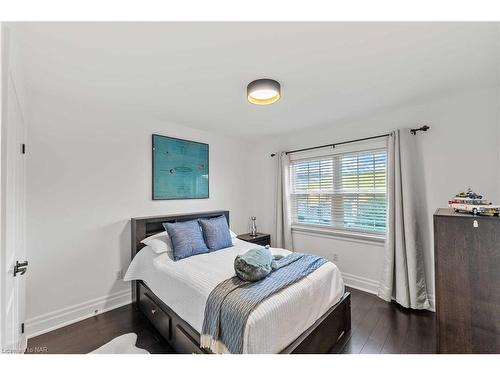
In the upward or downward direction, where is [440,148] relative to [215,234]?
upward

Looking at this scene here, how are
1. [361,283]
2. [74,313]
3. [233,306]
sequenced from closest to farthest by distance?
[233,306], [74,313], [361,283]

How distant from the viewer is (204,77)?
186cm

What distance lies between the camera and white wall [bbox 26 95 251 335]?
6.89 ft

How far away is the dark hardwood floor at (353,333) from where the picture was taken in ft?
5.99

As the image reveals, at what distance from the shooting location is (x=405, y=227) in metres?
2.44

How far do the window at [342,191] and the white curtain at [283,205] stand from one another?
0.45ft

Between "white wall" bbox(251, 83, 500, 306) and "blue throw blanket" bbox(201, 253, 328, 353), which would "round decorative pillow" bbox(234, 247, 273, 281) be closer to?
"blue throw blanket" bbox(201, 253, 328, 353)

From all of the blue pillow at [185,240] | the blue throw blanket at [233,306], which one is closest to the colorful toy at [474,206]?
the blue throw blanket at [233,306]

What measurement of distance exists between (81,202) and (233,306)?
6.76ft

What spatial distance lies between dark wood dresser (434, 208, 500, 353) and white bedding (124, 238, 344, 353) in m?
0.76

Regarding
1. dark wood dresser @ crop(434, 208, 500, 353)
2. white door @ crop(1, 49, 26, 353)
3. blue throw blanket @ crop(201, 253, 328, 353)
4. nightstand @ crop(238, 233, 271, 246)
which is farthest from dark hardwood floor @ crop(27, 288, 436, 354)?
nightstand @ crop(238, 233, 271, 246)

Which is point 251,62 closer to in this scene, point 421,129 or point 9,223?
point 9,223

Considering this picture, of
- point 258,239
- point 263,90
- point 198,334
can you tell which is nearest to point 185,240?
point 198,334
